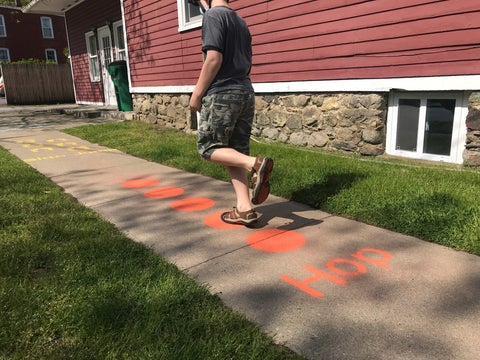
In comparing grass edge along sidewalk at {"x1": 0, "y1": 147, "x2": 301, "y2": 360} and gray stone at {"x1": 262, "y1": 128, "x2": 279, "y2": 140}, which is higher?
gray stone at {"x1": 262, "y1": 128, "x2": 279, "y2": 140}

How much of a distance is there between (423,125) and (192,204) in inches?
127

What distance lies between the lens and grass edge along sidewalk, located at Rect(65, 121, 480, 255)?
2822 mm

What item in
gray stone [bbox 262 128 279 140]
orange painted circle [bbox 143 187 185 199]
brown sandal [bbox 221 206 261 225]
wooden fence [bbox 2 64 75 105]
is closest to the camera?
brown sandal [bbox 221 206 261 225]

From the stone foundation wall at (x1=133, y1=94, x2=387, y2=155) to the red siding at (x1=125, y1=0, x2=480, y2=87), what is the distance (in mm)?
328

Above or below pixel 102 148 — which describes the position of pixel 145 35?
above

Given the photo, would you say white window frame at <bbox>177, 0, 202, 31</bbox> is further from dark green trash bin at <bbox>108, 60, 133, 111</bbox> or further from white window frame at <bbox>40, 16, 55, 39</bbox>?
white window frame at <bbox>40, 16, 55, 39</bbox>

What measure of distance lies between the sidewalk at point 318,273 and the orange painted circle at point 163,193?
2 cm

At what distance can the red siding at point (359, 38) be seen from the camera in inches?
173

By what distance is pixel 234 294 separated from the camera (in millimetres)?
2129

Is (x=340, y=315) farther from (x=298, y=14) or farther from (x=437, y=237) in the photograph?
(x=298, y=14)

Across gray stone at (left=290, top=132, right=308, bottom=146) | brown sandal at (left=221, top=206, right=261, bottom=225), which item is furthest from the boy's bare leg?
gray stone at (left=290, top=132, right=308, bottom=146)

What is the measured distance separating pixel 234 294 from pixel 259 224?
3.51ft

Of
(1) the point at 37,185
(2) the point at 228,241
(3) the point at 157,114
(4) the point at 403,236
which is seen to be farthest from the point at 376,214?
(3) the point at 157,114

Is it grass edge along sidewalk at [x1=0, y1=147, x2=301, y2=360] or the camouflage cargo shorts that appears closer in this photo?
grass edge along sidewalk at [x1=0, y1=147, x2=301, y2=360]
